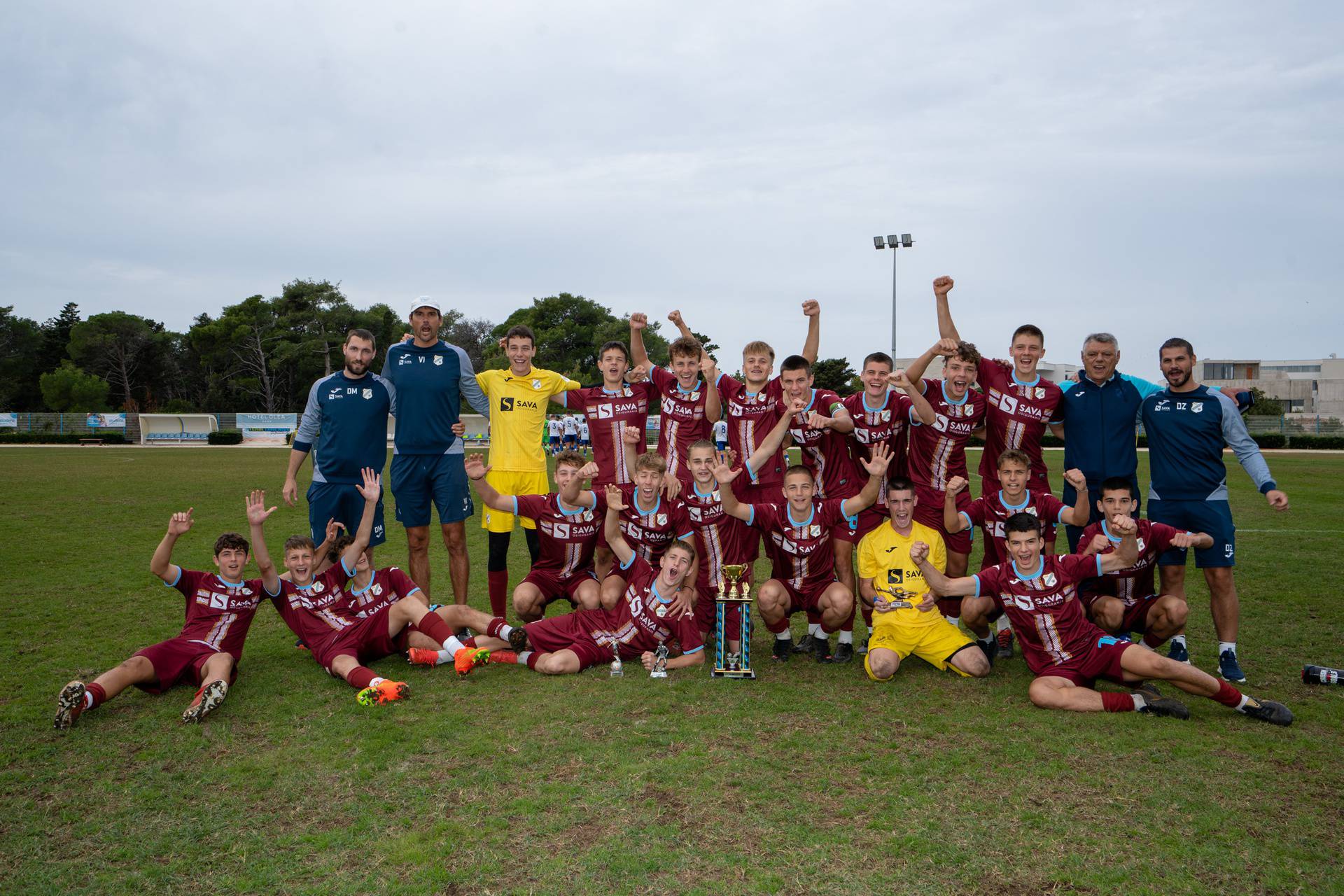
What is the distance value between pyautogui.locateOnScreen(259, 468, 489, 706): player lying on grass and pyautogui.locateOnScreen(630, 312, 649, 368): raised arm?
2.28m

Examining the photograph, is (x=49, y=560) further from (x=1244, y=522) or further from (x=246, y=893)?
(x=1244, y=522)

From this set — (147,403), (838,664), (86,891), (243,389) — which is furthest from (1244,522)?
(147,403)

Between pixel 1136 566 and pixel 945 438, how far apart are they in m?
1.50

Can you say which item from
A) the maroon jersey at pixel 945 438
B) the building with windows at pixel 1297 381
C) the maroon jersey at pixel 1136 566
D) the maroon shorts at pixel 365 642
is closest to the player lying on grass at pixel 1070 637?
the maroon jersey at pixel 1136 566

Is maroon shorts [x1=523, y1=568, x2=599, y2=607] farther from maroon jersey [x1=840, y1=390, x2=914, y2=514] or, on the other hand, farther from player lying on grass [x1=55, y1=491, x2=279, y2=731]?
maroon jersey [x1=840, y1=390, x2=914, y2=514]

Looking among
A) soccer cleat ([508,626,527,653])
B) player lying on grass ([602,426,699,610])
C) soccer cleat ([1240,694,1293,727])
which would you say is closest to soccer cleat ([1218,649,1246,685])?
soccer cleat ([1240,694,1293,727])

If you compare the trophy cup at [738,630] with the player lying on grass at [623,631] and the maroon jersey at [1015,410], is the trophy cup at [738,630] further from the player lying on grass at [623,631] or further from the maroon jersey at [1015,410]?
the maroon jersey at [1015,410]

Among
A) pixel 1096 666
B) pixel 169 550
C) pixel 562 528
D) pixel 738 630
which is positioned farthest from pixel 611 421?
pixel 1096 666

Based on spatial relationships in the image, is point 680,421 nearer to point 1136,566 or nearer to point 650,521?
point 650,521

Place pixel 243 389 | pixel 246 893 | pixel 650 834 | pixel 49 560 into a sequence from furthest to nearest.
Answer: pixel 243 389, pixel 49 560, pixel 650 834, pixel 246 893

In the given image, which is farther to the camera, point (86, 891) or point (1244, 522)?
point (1244, 522)

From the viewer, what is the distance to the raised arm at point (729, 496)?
5.57 m

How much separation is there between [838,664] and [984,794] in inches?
85.2

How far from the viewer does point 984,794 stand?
3.58 metres
